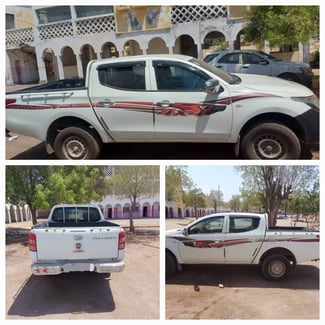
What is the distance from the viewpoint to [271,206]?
473cm

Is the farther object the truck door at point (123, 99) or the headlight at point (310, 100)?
the truck door at point (123, 99)

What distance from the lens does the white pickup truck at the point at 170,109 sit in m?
4.13

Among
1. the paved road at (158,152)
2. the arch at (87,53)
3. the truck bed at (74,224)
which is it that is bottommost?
the truck bed at (74,224)

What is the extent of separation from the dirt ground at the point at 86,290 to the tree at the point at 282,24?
4501 mm

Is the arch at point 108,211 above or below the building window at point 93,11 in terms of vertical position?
below

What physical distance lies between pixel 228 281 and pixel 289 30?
4.90m

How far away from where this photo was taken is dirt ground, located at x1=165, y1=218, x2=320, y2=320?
13.5 ft

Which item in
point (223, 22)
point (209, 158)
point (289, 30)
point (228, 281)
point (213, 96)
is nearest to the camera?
point (213, 96)

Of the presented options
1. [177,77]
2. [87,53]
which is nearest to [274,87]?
[177,77]

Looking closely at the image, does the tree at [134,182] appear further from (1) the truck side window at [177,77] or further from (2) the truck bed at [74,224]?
(1) the truck side window at [177,77]

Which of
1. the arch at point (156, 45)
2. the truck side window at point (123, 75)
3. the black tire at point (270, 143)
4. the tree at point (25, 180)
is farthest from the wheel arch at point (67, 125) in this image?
the arch at point (156, 45)

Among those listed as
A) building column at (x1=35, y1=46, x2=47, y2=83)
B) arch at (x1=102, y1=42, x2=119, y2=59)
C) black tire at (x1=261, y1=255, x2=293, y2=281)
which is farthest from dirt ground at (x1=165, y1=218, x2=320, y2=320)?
building column at (x1=35, y1=46, x2=47, y2=83)
